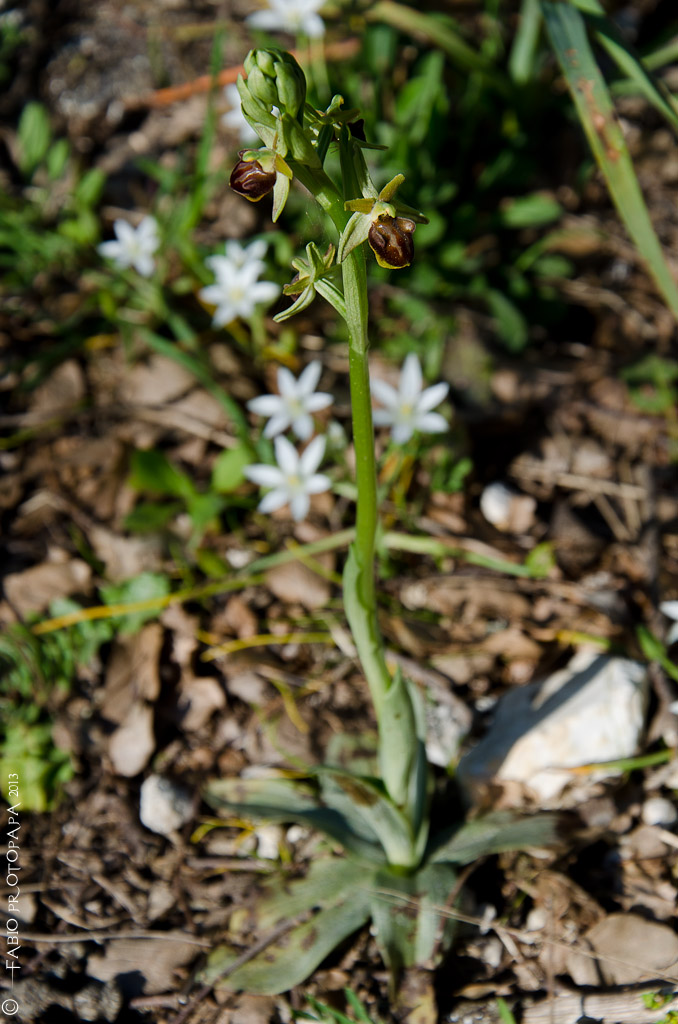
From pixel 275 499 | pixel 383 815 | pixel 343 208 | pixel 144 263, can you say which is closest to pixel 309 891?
pixel 383 815

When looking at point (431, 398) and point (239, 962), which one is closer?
point (239, 962)

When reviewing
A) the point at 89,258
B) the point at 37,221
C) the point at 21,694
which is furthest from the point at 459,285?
the point at 21,694

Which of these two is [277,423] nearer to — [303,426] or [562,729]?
[303,426]

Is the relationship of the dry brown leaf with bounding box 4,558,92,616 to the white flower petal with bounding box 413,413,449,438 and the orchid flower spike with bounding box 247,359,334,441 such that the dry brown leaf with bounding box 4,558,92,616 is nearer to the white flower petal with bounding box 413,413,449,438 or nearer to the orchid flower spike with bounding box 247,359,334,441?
the orchid flower spike with bounding box 247,359,334,441

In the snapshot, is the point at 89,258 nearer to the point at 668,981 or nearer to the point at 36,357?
the point at 36,357

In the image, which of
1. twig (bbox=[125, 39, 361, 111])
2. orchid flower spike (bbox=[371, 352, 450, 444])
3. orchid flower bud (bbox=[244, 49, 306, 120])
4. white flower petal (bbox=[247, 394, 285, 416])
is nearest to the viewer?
orchid flower bud (bbox=[244, 49, 306, 120])

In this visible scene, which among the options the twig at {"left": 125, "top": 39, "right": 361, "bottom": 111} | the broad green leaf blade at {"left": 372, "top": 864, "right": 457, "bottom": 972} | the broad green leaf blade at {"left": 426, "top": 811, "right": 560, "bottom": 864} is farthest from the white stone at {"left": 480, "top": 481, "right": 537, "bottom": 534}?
the twig at {"left": 125, "top": 39, "right": 361, "bottom": 111}

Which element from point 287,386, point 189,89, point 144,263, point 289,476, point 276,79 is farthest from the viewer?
point 189,89

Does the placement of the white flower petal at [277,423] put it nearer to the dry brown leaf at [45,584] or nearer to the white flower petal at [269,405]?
the white flower petal at [269,405]
